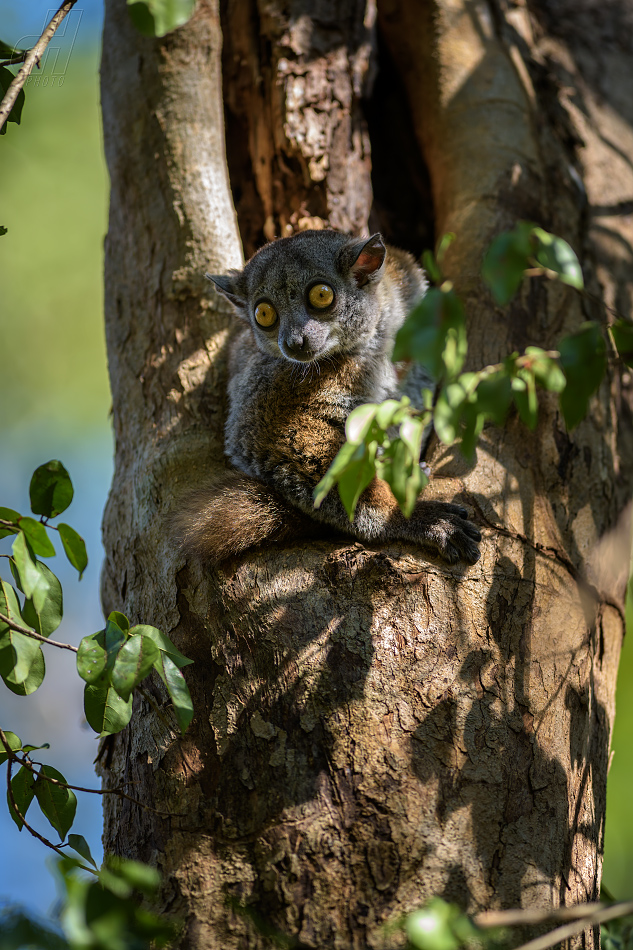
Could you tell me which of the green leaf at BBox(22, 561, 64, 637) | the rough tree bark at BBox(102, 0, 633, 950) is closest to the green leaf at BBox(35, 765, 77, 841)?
the rough tree bark at BBox(102, 0, 633, 950)

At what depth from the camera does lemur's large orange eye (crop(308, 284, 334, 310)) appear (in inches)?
140

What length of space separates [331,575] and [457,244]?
80.2 inches

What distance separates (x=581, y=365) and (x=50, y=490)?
1448mm

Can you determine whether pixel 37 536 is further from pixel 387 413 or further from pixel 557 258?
pixel 557 258

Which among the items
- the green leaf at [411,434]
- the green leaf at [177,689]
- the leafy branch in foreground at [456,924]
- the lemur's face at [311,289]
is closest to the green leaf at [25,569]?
the green leaf at [177,689]

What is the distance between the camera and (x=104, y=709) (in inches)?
82.9

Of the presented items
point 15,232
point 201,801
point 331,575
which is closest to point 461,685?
point 331,575

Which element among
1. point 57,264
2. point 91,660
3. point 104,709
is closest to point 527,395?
→ point 91,660

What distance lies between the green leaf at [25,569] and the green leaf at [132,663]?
0.27m

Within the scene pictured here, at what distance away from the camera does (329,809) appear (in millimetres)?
2242

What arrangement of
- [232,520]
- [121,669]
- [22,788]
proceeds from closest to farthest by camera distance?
[121,669]
[22,788]
[232,520]

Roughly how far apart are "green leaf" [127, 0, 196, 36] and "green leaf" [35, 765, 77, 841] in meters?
1.99

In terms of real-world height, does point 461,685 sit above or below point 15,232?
below

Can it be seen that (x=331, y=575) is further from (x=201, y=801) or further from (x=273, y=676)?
(x=201, y=801)
